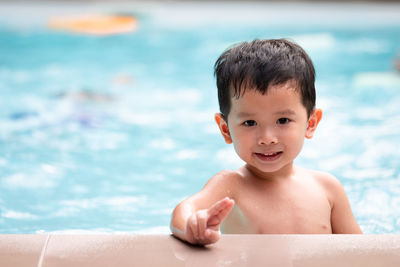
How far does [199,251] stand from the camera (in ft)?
4.79

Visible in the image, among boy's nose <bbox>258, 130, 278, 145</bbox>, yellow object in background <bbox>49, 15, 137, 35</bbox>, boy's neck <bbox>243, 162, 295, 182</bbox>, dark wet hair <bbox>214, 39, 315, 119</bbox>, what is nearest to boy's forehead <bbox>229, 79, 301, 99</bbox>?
dark wet hair <bbox>214, 39, 315, 119</bbox>

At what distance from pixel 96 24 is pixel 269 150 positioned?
568 centimetres

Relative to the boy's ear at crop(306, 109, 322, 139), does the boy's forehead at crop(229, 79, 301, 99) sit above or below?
above

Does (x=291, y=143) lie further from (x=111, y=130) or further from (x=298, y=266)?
(x=111, y=130)

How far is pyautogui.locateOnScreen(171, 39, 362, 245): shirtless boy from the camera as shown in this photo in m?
1.69

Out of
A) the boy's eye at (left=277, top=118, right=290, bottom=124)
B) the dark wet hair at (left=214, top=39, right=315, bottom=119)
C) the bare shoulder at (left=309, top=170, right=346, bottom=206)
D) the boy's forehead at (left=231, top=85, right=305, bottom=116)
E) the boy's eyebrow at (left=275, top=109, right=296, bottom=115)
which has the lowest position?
the bare shoulder at (left=309, top=170, right=346, bottom=206)

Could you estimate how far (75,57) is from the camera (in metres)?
5.86

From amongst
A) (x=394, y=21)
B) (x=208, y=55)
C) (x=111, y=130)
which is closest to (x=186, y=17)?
(x=208, y=55)

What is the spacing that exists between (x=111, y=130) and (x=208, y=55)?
223 centimetres

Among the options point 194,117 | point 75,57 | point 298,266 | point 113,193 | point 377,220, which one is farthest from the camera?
point 75,57

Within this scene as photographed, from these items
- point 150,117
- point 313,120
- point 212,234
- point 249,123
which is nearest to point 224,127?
point 249,123

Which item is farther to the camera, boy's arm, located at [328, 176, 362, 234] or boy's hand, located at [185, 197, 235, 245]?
boy's arm, located at [328, 176, 362, 234]

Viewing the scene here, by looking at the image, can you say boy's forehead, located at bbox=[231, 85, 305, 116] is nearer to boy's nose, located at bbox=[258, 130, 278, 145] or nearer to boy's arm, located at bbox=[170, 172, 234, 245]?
boy's nose, located at bbox=[258, 130, 278, 145]

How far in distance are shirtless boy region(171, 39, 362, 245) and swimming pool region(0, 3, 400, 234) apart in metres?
0.81
